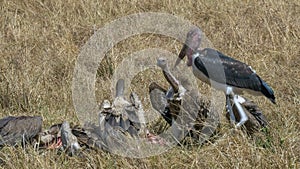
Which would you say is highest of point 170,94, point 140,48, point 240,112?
point 140,48

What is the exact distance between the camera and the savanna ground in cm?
384

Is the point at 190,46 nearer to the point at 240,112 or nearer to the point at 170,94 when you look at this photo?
the point at 170,94

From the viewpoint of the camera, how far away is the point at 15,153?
3.98m

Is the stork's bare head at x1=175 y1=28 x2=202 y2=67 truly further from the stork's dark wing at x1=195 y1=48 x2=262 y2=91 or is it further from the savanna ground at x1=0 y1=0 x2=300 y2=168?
the savanna ground at x1=0 y1=0 x2=300 y2=168

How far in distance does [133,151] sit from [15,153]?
0.63 metres

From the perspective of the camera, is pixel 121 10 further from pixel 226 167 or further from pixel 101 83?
pixel 226 167

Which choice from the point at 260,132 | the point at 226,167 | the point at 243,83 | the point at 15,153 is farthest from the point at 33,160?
the point at 243,83

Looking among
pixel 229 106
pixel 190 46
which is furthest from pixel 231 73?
pixel 190 46

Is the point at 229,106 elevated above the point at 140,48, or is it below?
below

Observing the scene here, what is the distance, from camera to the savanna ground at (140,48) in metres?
3.84

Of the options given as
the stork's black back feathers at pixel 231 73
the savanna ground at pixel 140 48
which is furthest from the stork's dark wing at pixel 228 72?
the savanna ground at pixel 140 48

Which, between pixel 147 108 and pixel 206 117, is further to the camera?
pixel 147 108

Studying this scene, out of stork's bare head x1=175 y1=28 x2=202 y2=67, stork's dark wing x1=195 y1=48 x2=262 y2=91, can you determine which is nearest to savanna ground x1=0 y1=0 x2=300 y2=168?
stork's dark wing x1=195 y1=48 x2=262 y2=91

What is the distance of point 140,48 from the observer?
248 inches
